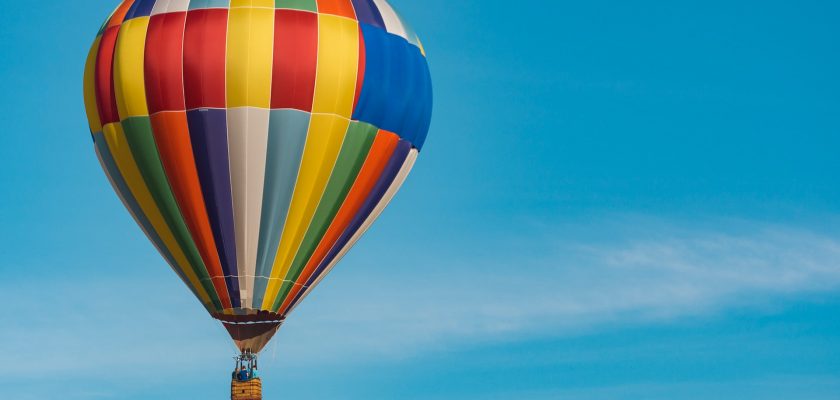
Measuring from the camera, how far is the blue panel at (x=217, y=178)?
50000 millimetres

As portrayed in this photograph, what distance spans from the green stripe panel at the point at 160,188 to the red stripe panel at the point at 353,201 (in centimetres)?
213

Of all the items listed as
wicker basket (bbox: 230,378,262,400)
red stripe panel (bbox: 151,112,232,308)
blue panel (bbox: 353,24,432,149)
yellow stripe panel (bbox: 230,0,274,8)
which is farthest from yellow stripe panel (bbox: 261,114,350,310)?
yellow stripe panel (bbox: 230,0,274,8)

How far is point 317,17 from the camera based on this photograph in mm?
50875

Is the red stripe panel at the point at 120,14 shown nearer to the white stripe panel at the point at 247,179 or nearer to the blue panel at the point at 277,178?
the white stripe panel at the point at 247,179

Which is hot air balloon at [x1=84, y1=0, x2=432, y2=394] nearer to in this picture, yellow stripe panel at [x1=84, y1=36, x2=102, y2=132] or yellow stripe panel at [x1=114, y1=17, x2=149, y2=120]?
yellow stripe panel at [x1=114, y1=17, x2=149, y2=120]

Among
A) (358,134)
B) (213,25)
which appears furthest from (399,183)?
(213,25)

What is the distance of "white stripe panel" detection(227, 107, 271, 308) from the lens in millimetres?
50031

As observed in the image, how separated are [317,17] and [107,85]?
5.30 metres

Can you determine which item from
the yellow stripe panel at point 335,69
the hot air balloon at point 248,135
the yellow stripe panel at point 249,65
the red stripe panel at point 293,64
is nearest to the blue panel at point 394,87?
the hot air balloon at point 248,135

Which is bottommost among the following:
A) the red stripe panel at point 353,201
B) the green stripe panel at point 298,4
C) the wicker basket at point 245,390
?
the wicker basket at point 245,390

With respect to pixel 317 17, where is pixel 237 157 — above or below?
below

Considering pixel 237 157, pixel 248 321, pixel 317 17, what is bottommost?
pixel 248 321

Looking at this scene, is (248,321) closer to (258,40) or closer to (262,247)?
(262,247)

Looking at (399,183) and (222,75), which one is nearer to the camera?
(222,75)
